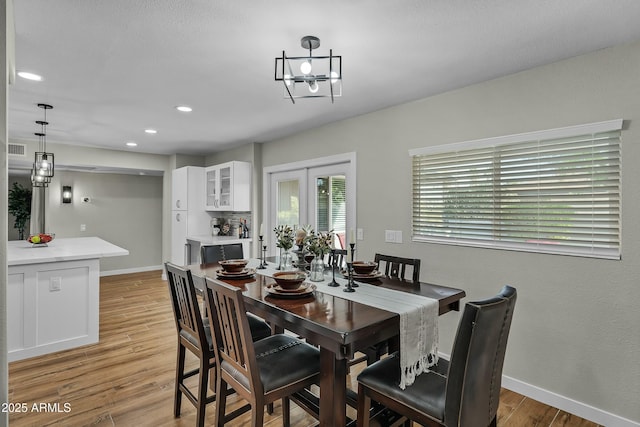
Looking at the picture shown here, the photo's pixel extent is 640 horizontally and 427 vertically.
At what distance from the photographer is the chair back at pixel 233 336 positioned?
1.60 metres

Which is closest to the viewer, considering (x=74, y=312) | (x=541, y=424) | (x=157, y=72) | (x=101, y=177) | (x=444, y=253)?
(x=541, y=424)

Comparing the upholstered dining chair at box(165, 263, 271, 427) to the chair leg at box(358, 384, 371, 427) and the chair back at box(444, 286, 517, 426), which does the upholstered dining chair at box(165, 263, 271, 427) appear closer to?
the chair leg at box(358, 384, 371, 427)

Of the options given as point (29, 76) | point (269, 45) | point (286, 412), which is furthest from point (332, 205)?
point (29, 76)

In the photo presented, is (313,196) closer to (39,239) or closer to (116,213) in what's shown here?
(39,239)

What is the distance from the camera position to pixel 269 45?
6.95 feet

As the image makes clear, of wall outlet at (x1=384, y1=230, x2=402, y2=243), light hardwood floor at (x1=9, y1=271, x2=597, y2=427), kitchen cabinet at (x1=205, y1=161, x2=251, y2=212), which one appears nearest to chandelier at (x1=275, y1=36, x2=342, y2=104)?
wall outlet at (x1=384, y1=230, x2=402, y2=243)

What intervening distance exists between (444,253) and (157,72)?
2724mm

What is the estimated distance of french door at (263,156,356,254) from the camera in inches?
153

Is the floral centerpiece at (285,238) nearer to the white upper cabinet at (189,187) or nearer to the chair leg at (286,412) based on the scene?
the chair leg at (286,412)

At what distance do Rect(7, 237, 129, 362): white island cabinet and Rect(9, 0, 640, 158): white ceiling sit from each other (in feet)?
4.95

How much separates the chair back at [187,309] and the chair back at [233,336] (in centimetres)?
18

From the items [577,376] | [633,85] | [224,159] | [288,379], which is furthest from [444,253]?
[224,159]

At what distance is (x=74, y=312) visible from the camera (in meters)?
3.37

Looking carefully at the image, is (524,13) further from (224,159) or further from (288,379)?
(224,159)
